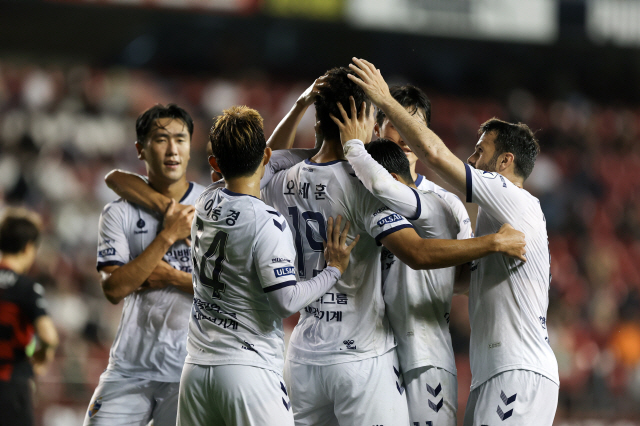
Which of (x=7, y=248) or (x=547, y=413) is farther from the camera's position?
(x=7, y=248)

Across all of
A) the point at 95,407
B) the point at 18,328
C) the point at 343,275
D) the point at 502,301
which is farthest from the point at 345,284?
the point at 18,328

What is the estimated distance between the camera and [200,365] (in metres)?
3.11

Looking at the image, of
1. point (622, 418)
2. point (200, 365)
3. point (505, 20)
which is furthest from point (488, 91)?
point (200, 365)

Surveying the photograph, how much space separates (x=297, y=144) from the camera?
13.6m

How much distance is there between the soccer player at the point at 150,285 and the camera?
4094 mm

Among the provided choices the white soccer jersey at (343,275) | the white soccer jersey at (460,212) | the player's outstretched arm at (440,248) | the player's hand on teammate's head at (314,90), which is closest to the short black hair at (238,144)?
the white soccer jersey at (343,275)

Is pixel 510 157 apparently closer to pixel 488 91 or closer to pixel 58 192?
pixel 58 192

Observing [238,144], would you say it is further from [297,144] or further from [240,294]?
[297,144]

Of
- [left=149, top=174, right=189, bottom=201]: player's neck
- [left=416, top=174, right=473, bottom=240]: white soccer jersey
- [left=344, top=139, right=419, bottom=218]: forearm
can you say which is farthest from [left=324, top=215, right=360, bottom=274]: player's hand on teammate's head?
[left=149, top=174, right=189, bottom=201]: player's neck

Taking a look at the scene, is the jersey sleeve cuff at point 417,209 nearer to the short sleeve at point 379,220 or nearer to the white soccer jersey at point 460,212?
the short sleeve at point 379,220

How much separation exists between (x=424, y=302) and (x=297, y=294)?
0.89 meters

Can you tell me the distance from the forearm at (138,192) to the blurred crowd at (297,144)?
425 centimetres

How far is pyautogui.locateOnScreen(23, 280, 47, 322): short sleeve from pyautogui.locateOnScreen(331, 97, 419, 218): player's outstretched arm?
273cm

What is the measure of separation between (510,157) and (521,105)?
12856mm
